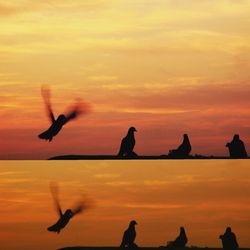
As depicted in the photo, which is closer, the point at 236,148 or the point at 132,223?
the point at 132,223

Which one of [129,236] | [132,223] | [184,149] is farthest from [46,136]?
[184,149]

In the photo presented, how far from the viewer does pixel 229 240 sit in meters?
20.6

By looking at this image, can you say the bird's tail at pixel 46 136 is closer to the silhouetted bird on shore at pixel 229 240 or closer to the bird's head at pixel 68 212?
the bird's head at pixel 68 212

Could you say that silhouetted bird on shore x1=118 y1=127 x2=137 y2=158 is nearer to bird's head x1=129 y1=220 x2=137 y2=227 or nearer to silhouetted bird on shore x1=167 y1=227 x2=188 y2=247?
bird's head x1=129 y1=220 x2=137 y2=227

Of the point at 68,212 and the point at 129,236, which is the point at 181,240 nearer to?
the point at 129,236

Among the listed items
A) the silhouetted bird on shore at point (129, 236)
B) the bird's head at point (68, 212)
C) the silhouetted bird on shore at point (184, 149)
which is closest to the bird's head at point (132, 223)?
the silhouetted bird on shore at point (129, 236)

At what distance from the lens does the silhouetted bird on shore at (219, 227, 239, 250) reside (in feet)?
67.1

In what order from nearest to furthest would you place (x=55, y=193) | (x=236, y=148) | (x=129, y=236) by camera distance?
(x=129, y=236)
(x=55, y=193)
(x=236, y=148)

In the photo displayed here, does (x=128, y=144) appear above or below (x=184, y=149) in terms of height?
below

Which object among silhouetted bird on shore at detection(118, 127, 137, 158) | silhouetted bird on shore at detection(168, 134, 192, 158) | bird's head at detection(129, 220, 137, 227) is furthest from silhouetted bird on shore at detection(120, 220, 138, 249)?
silhouetted bird on shore at detection(168, 134, 192, 158)

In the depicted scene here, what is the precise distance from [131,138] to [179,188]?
1.79 meters

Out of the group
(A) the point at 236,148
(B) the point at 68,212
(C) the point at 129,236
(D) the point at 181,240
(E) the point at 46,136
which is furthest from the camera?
(A) the point at 236,148

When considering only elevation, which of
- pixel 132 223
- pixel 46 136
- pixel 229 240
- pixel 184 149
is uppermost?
pixel 184 149

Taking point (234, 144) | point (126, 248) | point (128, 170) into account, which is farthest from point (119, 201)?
point (128, 170)
